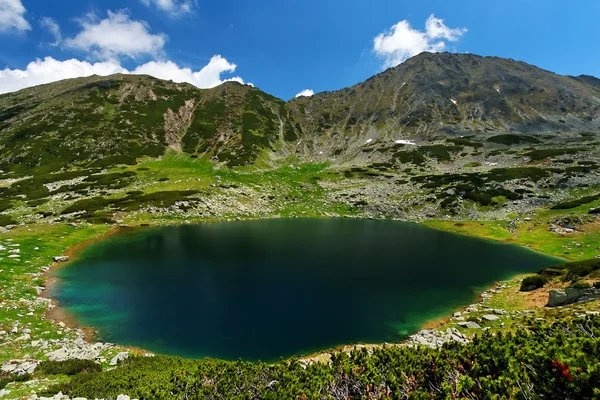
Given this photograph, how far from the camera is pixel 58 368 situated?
1669 centimetres

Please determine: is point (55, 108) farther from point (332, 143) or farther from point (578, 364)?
point (578, 364)

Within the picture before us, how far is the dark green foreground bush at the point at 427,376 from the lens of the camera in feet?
24.7

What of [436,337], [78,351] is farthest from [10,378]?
[436,337]

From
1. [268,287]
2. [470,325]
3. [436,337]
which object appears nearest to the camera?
[436,337]

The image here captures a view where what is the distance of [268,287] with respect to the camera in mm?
32875

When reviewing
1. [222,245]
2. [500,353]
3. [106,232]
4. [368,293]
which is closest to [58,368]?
[500,353]

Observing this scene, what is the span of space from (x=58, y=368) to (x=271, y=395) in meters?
14.3

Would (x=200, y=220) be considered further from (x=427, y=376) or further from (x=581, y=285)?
(x=427, y=376)

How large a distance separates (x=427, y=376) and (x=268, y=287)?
2427cm

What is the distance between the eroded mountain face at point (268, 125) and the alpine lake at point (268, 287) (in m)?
75.1

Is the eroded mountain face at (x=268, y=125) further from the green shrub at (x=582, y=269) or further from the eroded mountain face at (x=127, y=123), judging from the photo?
the green shrub at (x=582, y=269)

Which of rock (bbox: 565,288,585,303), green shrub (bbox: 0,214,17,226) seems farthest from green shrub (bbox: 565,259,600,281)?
green shrub (bbox: 0,214,17,226)

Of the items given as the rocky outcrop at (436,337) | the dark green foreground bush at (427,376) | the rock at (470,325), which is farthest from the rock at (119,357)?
the rock at (470,325)

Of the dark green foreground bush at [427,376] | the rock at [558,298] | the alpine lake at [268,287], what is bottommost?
the alpine lake at [268,287]
